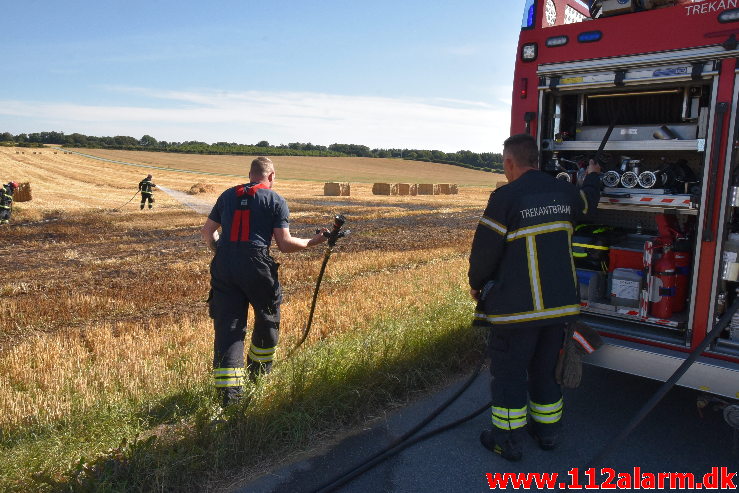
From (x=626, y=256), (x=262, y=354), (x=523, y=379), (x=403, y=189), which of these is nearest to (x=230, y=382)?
(x=262, y=354)

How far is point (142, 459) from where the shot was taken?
3.04 m

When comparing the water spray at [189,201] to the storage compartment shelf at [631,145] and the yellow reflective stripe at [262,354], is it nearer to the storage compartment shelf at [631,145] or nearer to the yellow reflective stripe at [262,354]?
the yellow reflective stripe at [262,354]

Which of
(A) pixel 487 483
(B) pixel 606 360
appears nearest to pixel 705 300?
(B) pixel 606 360

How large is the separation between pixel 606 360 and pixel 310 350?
8.17ft

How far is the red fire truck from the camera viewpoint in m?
3.65

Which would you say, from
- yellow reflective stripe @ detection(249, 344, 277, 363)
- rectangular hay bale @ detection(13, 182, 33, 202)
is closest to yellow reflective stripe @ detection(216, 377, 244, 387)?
yellow reflective stripe @ detection(249, 344, 277, 363)

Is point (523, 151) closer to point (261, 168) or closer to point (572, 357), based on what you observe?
point (572, 357)

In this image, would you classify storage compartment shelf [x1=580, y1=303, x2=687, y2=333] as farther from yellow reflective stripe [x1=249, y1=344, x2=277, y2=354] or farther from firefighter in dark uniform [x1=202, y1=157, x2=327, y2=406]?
yellow reflective stripe [x1=249, y1=344, x2=277, y2=354]

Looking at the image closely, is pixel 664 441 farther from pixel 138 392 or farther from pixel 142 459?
pixel 138 392

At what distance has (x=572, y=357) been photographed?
3699 millimetres

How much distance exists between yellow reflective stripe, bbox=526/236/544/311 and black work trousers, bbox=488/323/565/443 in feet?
0.59

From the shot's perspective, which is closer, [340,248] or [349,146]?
[340,248]

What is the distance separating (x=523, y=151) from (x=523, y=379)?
1428 millimetres

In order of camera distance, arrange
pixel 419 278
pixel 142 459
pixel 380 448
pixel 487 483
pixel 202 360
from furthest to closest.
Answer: pixel 419 278
pixel 202 360
pixel 380 448
pixel 487 483
pixel 142 459
